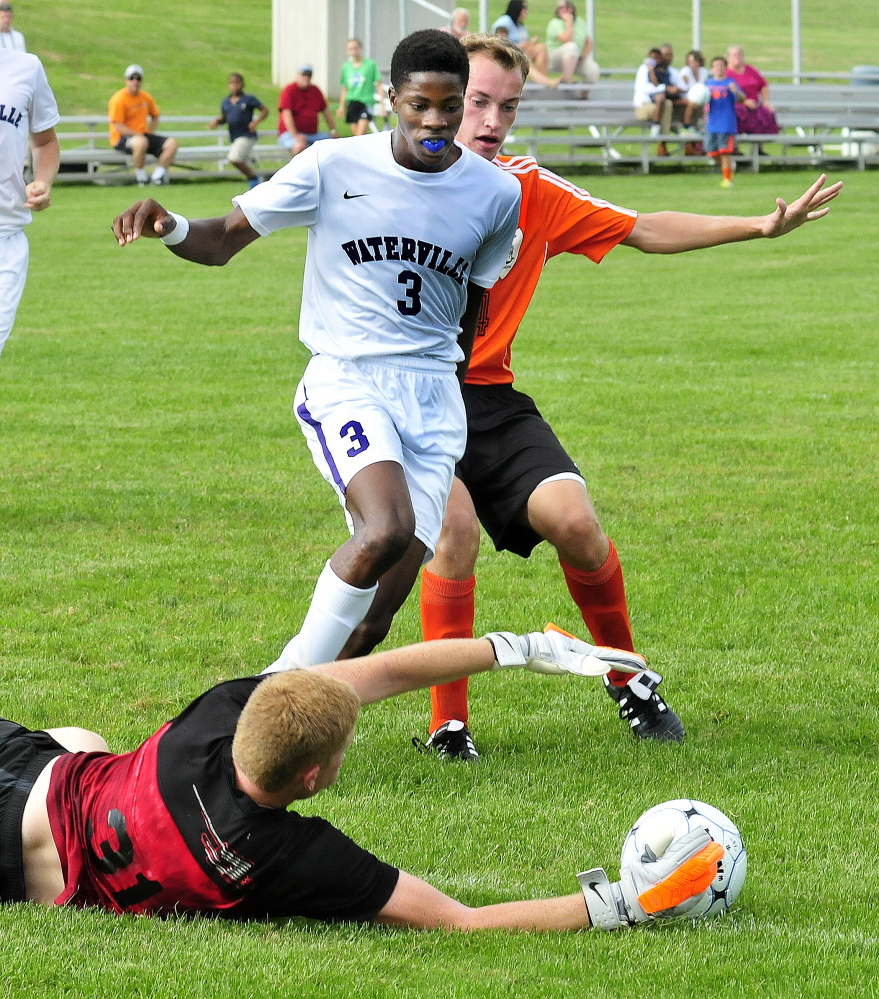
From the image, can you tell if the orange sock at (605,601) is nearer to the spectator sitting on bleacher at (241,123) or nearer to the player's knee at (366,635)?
the player's knee at (366,635)

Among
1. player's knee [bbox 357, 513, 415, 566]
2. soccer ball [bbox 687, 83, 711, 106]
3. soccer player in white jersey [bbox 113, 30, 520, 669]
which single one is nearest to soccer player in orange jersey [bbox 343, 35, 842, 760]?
soccer player in white jersey [bbox 113, 30, 520, 669]

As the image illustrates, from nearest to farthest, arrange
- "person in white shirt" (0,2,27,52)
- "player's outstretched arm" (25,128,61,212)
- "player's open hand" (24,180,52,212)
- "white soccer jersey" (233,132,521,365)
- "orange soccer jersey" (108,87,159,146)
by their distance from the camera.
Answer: "white soccer jersey" (233,132,521,365) → "player's open hand" (24,180,52,212) → "player's outstretched arm" (25,128,61,212) → "person in white shirt" (0,2,27,52) → "orange soccer jersey" (108,87,159,146)

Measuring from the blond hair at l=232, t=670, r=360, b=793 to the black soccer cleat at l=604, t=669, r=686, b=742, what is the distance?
1.95m

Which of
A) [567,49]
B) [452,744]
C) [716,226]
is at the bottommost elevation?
[452,744]

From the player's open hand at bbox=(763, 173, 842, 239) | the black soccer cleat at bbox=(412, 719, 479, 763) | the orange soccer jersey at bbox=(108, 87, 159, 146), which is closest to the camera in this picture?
the black soccer cleat at bbox=(412, 719, 479, 763)

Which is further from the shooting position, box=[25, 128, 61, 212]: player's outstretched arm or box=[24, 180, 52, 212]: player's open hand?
box=[25, 128, 61, 212]: player's outstretched arm

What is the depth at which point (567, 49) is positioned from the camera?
30.8 meters

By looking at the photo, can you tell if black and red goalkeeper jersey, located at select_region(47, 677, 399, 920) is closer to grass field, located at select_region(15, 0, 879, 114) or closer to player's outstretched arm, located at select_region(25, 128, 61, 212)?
player's outstretched arm, located at select_region(25, 128, 61, 212)

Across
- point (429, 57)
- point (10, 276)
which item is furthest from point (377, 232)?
point (10, 276)

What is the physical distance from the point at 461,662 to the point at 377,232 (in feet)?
5.03

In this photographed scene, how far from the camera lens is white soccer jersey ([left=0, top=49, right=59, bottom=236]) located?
24.1 ft

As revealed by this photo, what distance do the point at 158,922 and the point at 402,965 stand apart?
0.61 metres

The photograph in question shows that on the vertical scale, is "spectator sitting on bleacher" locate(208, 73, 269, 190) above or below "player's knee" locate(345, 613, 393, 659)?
above

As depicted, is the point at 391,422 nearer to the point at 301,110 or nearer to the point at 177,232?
the point at 177,232
